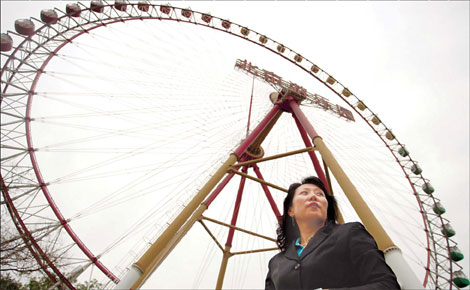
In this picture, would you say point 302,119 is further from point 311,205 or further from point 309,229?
point 309,229

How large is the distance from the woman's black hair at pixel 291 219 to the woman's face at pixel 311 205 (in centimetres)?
16

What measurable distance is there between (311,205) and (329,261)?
78cm

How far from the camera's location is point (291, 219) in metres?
3.14

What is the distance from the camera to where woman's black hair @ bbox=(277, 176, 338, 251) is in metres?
2.99

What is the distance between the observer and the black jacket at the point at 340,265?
6.10 ft

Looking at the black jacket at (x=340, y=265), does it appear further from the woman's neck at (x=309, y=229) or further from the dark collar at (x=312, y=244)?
the woman's neck at (x=309, y=229)

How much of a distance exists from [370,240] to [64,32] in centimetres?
1656

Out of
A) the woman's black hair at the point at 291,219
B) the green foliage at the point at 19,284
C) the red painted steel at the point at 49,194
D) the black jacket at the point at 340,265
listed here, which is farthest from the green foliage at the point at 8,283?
the black jacket at the point at 340,265

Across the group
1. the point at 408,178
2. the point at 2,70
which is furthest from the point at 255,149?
the point at 2,70

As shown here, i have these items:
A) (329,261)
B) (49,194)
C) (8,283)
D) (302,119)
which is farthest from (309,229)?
(8,283)

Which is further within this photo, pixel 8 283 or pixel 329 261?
pixel 8 283

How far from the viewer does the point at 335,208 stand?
3090 millimetres

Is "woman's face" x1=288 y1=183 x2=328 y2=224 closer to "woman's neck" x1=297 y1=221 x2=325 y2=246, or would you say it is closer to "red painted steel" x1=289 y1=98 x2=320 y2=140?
"woman's neck" x1=297 y1=221 x2=325 y2=246

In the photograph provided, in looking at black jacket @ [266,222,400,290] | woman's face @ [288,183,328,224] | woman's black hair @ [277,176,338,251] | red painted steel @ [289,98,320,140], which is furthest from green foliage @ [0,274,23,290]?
black jacket @ [266,222,400,290]
